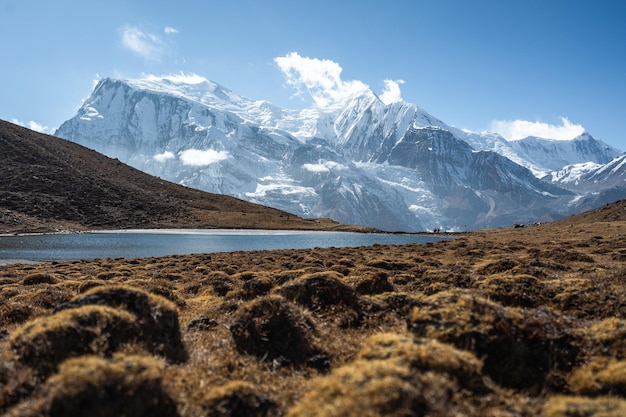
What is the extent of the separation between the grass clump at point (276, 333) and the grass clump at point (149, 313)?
5.90ft

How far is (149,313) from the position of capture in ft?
38.5

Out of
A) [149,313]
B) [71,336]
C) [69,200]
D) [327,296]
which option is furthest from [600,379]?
[69,200]

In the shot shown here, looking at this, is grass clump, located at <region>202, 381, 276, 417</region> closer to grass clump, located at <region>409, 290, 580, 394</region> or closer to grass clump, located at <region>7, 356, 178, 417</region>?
grass clump, located at <region>7, 356, 178, 417</region>

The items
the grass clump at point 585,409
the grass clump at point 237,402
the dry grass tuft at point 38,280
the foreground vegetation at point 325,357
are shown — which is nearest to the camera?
the grass clump at point 585,409

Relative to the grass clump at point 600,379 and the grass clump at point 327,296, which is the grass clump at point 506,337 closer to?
the grass clump at point 600,379

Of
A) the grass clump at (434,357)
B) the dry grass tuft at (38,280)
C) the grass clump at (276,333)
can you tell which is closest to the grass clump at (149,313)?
the grass clump at (276,333)

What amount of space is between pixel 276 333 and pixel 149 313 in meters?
3.94

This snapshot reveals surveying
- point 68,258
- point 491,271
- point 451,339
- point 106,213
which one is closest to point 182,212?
point 106,213

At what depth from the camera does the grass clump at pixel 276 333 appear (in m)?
11.1

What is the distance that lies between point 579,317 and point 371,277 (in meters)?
8.96

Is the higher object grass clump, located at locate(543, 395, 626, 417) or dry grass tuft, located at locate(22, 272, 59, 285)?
grass clump, located at locate(543, 395, 626, 417)

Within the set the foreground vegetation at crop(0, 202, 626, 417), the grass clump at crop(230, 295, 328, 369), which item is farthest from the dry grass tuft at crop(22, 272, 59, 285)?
the grass clump at crop(230, 295, 328, 369)

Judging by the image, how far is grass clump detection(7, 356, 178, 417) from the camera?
269 inches

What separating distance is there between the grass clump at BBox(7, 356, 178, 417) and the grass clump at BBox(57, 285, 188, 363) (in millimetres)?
2970
